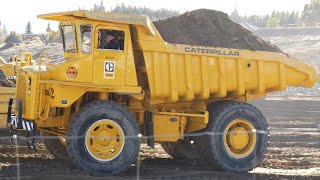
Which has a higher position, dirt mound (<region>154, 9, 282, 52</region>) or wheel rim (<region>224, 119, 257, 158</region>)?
dirt mound (<region>154, 9, 282, 52</region>)

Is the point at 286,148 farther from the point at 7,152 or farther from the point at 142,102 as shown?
the point at 7,152

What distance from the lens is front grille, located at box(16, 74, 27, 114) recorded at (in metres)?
11.6

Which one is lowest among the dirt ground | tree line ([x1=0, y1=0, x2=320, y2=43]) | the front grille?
the dirt ground

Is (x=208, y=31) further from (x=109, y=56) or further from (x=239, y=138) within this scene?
A: (x=109, y=56)

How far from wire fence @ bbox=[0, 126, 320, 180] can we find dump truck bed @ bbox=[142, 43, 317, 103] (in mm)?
912

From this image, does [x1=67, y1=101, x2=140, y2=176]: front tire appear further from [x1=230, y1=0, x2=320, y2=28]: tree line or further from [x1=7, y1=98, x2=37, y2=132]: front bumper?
[x1=230, y1=0, x2=320, y2=28]: tree line

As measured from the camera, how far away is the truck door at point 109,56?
1123 cm

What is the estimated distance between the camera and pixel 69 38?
11.8 m

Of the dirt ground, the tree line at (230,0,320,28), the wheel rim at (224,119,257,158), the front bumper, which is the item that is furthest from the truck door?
the tree line at (230,0,320,28)

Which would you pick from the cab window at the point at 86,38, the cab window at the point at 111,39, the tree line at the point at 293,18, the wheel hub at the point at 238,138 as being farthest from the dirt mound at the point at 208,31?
the tree line at the point at 293,18

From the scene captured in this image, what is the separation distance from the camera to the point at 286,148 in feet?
52.1

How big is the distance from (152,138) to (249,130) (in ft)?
6.77

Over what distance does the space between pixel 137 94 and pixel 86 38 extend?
4.63ft

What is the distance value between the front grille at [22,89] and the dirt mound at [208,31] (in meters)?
3.49
